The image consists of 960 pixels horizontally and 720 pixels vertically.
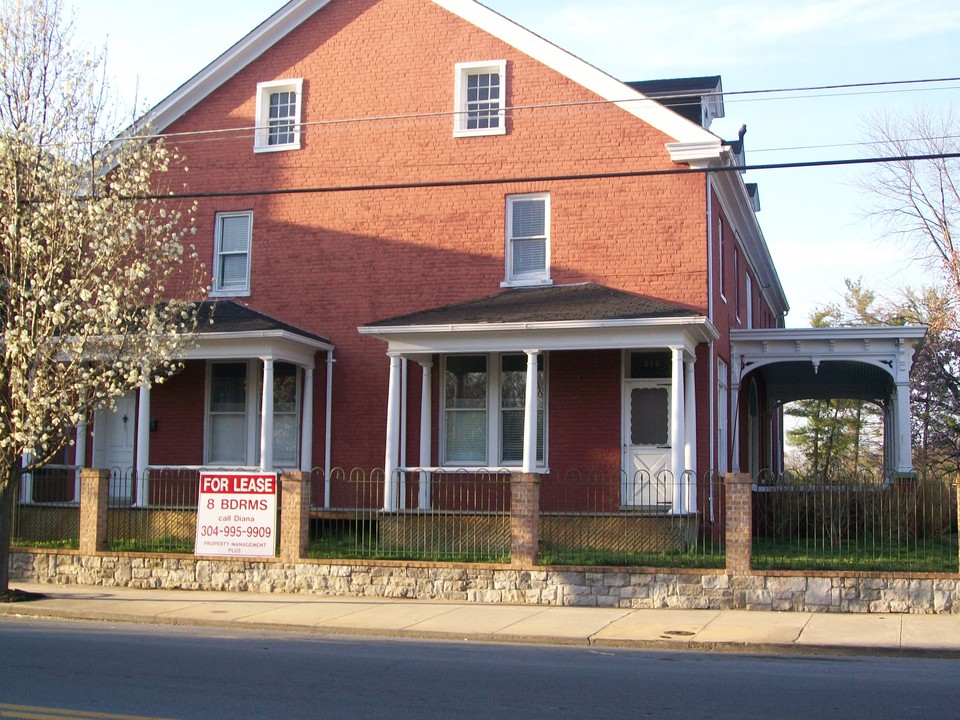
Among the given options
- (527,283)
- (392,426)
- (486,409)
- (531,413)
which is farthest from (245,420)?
(531,413)

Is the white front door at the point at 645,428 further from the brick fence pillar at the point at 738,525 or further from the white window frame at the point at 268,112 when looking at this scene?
the white window frame at the point at 268,112

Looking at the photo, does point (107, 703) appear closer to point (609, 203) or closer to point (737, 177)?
point (609, 203)

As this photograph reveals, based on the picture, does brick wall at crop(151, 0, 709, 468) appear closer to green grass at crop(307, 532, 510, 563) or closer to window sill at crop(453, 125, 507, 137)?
window sill at crop(453, 125, 507, 137)

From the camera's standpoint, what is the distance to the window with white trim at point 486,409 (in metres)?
20.2

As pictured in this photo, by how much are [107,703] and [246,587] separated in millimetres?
8349

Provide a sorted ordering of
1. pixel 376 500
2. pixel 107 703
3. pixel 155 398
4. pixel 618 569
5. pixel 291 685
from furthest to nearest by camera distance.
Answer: pixel 155 398, pixel 376 500, pixel 618 569, pixel 291 685, pixel 107 703

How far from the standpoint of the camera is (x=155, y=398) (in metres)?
22.2

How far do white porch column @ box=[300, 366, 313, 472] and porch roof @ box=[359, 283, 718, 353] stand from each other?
2.27 meters

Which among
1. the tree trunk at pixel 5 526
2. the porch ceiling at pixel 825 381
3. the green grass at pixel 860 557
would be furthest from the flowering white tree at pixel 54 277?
the porch ceiling at pixel 825 381

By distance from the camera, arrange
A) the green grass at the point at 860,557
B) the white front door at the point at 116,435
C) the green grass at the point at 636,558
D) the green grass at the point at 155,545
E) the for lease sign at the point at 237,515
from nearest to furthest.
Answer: the green grass at the point at 860,557 → the green grass at the point at 636,558 → the for lease sign at the point at 237,515 → the green grass at the point at 155,545 → the white front door at the point at 116,435

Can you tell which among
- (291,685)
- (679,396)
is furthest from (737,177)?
(291,685)

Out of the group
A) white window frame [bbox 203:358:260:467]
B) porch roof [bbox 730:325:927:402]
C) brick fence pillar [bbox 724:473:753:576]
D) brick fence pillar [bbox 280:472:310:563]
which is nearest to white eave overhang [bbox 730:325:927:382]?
porch roof [bbox 730:325:927:402]

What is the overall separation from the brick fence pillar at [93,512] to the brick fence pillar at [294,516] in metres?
3.20

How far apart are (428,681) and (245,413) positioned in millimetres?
12962
